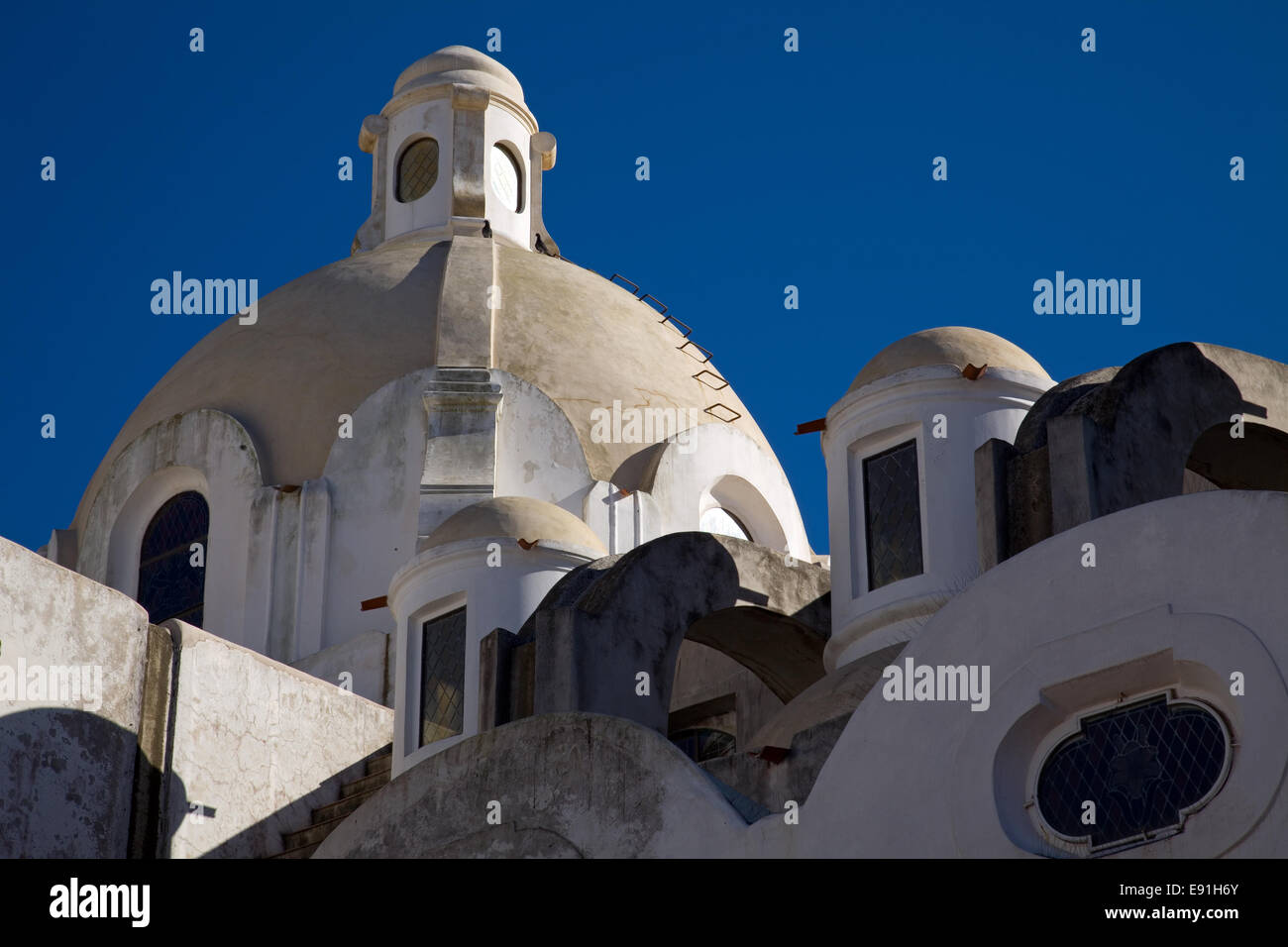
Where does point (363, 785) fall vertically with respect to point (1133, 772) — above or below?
above

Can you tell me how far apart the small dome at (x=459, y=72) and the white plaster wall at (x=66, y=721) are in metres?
14.1

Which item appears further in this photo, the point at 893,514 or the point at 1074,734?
the point at 893,514

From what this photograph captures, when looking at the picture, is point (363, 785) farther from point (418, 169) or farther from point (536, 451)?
point (418, 169)

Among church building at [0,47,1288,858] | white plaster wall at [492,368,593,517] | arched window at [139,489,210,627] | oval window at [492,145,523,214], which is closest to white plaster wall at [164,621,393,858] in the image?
church building at [0,47,1288,858]

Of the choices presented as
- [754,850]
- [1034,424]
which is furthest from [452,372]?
[754,850]

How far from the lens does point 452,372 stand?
25219mm

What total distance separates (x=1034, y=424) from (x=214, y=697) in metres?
7.45

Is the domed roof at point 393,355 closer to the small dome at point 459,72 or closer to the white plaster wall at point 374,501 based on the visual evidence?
the white plaster wall at point 374,501

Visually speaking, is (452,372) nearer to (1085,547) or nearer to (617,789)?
(617,789)

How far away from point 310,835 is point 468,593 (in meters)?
2.53

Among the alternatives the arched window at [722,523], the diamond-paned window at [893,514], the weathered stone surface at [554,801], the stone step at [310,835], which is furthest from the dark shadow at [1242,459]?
the arched window at [722,523]

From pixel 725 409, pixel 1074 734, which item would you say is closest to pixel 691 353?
pixel 725 409

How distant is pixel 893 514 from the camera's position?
1786 cm

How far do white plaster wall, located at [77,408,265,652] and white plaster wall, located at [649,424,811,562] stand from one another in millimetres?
4709
